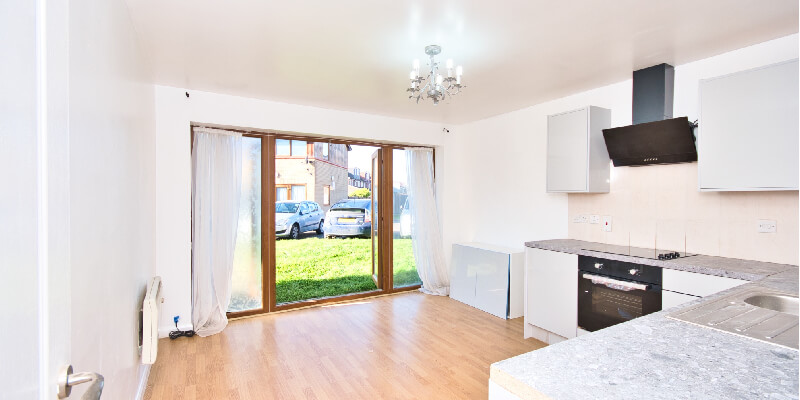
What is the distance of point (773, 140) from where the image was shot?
7.48 feet

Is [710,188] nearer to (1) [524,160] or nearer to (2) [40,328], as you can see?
(1) [524,160]

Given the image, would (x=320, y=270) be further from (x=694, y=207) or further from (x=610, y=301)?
(x=694, y=207)

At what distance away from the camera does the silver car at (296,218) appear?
4605 millimetres

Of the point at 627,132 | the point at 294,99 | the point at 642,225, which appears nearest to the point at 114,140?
the point at 294,99

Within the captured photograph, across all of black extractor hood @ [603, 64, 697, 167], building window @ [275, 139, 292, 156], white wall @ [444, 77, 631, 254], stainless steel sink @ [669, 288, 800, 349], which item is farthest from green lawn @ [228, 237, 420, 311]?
stainless steel sink @ [669, 288, 800, 349]

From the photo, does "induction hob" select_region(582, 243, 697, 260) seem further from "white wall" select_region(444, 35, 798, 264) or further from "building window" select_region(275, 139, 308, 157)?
"building window" select_region(275, 139, 308, 157)

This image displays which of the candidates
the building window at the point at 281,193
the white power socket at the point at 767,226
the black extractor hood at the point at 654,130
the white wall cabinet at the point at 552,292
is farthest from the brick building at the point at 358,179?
the white power socket at the point at 767,226

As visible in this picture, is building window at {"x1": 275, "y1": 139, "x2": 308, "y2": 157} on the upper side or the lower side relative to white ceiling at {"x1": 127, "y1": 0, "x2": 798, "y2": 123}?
lower

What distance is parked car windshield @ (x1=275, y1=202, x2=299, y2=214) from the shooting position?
4.50 metres

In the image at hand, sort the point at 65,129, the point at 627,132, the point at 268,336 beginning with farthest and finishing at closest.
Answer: the point at 268,336, the point at 627,132, the point at 65,129

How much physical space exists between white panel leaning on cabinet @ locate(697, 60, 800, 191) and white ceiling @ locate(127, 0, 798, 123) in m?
0.35

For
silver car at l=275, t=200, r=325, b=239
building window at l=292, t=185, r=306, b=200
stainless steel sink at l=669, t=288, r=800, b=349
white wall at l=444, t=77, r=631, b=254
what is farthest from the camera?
building window at l=292, t=185, r=306, b=200

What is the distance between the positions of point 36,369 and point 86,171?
3.06ft

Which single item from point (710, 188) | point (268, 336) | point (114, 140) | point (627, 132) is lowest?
point (268, 336)
